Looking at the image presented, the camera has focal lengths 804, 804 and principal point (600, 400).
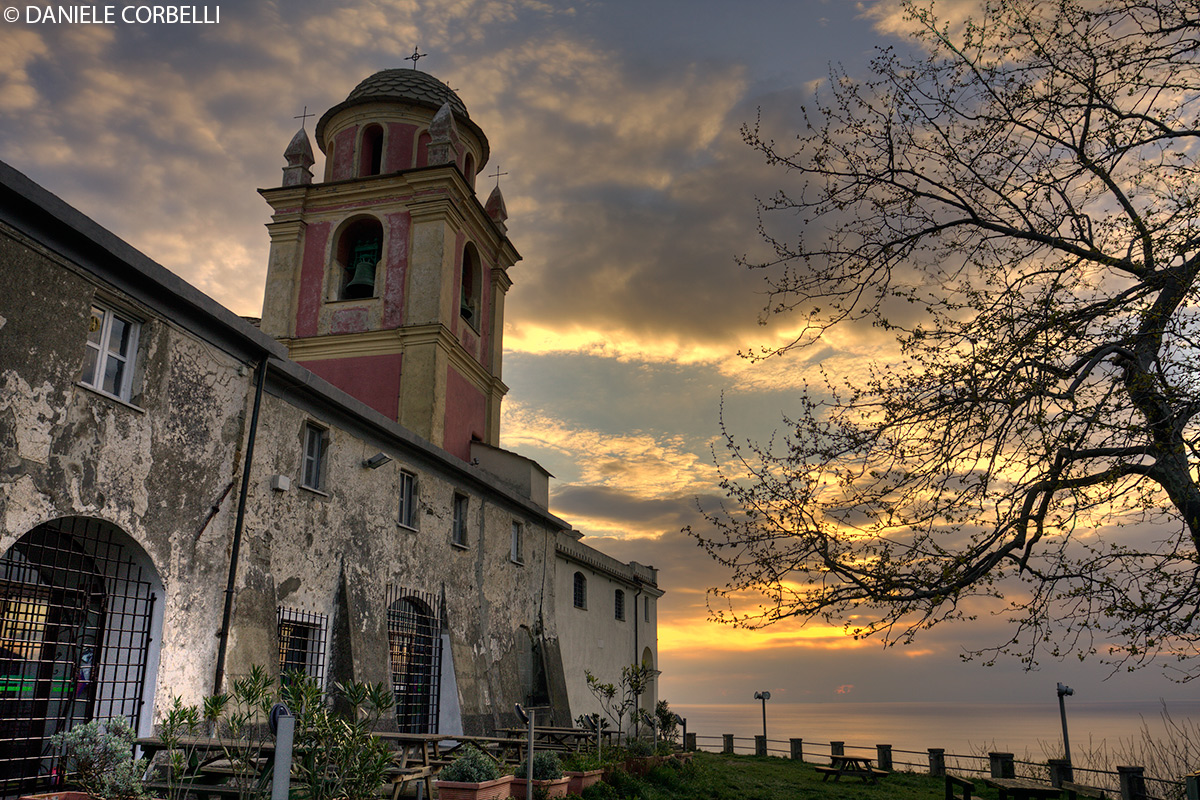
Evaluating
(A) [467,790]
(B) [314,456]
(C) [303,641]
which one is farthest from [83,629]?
(B) [314,456]

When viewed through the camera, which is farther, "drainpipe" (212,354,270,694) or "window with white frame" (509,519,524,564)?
"window with white frame" (509,519,524,564)

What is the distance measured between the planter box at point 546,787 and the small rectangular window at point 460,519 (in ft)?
21.5

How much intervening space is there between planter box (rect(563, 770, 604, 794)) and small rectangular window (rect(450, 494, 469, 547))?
5.79 metres

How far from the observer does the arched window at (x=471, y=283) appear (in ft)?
79.8

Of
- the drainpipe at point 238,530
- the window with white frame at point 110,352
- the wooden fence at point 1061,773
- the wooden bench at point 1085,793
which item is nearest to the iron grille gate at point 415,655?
the drainpipe at point 238,530

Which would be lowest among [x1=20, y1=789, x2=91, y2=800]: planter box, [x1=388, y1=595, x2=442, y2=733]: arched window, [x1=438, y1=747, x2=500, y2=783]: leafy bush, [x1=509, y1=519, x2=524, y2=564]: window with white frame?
[x1=438, y1=747, x2=500, y2=783]: leafy bush

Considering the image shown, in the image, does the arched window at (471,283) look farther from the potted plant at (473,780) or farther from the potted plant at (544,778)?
the potted plant at (473,780)

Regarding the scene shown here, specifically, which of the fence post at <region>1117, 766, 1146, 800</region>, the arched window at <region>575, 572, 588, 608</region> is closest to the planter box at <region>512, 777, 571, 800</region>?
the fence post at <region>1117, 766, 1146, 800</region>

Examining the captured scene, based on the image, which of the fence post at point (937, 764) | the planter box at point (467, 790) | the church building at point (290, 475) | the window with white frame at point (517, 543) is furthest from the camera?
the fence post at point (937, 764)

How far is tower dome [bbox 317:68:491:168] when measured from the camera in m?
24.6

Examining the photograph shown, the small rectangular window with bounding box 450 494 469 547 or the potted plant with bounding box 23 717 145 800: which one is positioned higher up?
the small rectangular window with bounding box 450 494 469 547

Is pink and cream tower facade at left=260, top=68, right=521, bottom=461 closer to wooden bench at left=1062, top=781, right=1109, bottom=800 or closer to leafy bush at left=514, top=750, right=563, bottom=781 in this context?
leafy bush at left=514, top=750, right=563, bottom=781

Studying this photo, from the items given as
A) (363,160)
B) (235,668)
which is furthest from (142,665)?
(363,160)

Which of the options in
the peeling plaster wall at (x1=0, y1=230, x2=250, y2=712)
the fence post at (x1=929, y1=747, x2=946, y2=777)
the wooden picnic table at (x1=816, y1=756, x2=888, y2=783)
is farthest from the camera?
the fence post at (x1=929, y1=747, x2=946, y2=777)
